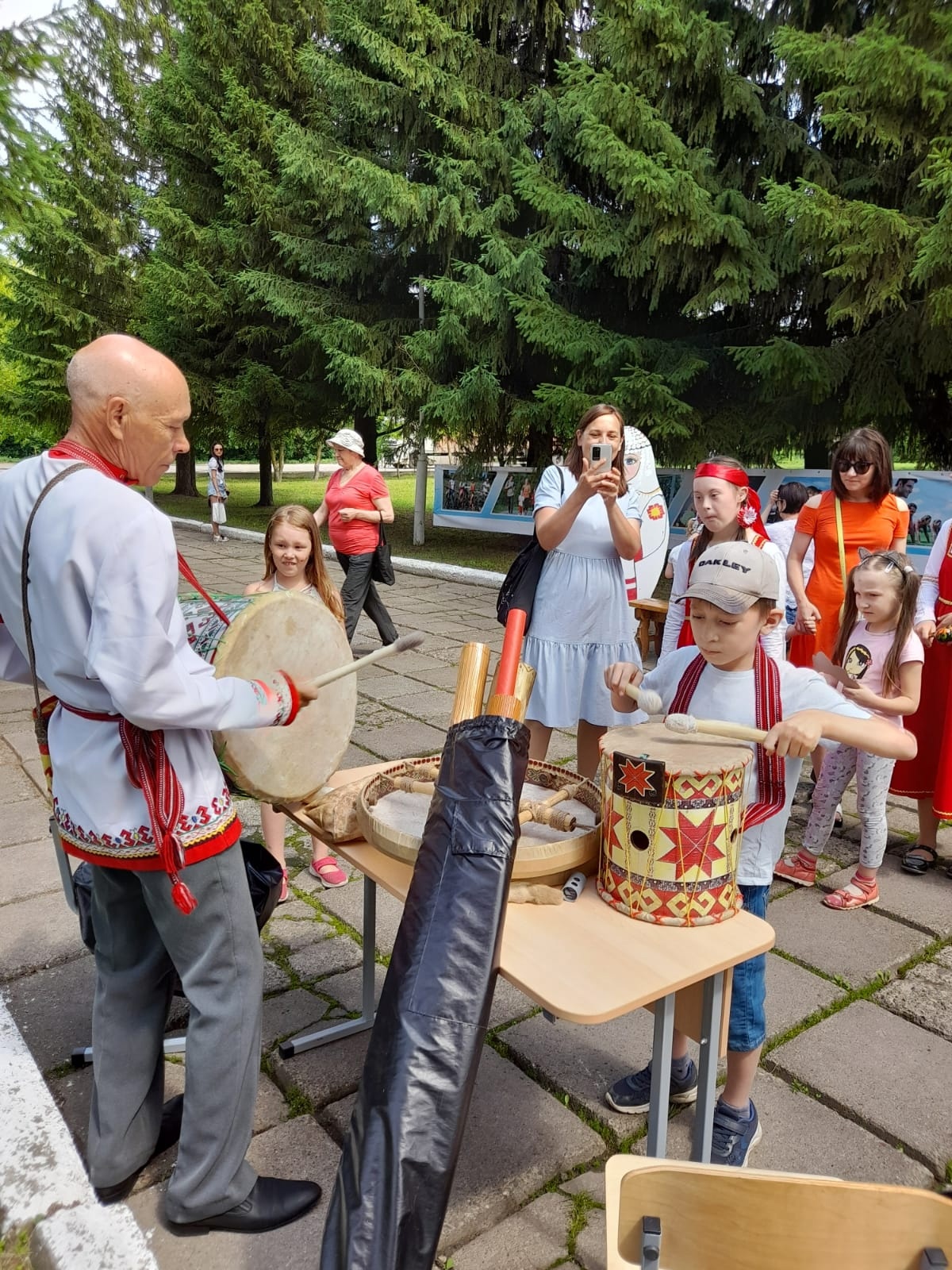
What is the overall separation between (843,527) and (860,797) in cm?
145

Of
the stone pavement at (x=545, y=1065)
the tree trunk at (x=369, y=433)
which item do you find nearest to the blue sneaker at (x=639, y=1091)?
the stone pavement at (x=545, y=1065)

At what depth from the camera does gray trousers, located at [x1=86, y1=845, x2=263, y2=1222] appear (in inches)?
75.5

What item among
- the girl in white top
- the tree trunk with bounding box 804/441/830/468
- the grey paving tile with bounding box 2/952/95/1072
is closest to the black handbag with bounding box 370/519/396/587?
the girl in white top

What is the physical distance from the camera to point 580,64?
32.9ft

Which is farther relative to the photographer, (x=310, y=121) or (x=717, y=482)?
(x=310, y=121)

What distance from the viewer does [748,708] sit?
6.88 feet

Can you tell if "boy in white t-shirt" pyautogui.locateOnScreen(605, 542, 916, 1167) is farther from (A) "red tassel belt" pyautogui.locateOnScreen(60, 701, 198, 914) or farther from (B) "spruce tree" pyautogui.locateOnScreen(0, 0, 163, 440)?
(B) "spruce tree" pyautogui.locateOnScreen(0, 0, 163, 440)

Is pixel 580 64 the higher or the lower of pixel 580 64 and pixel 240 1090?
the higher

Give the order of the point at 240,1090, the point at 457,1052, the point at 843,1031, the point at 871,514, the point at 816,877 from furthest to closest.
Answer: the point at 871,514 → the point at 816,877 → the point at 843,1031 → the point at 240,1090 → the point at 457,1052

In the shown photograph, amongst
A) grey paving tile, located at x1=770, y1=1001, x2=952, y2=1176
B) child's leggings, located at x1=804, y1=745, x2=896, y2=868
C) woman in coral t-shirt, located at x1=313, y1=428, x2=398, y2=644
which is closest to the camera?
grey paving tile, located at x1=770, y1=1001, x2=952, y2=1176

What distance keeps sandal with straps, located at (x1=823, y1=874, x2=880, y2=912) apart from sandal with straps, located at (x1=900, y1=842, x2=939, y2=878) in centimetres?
37

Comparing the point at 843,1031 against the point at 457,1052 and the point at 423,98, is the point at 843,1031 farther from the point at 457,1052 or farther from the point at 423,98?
the point at 423,98

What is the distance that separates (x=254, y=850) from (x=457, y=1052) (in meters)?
0.98

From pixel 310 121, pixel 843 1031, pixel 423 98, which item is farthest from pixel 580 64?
pixel 843 1031
